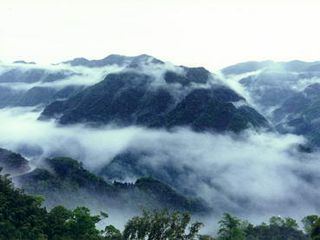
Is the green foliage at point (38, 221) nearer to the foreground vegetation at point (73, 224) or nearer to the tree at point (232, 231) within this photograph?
the foreground vegetation at point (73, 224)

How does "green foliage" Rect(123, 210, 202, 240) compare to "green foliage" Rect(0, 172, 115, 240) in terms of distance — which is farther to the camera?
"green foliage" Rect(123, 210, 202, 240)

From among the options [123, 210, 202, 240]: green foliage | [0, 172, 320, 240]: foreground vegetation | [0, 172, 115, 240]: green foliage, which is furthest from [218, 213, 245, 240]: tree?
[0, 172, 115, 240]: green foliage

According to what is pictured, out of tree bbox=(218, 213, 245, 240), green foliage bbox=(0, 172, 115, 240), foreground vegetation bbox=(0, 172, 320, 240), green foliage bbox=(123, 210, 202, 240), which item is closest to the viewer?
green foliage bbox=(0, 172, 115, 240)

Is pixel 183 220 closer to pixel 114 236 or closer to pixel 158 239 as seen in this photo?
pixel 158 239

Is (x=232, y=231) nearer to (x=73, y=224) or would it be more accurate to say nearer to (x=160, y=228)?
(x=160, y=228)

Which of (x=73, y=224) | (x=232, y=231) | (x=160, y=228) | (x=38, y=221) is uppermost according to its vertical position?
(x=232, y=231)

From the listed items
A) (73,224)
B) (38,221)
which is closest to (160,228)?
(73,224)

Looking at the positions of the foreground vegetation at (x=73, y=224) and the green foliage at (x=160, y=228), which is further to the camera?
the green foliage at (x=160, y=228)

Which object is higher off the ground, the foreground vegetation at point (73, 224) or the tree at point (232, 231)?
the tree at point (232, 231)

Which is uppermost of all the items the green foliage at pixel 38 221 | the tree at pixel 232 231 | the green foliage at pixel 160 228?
the tree at pixel 232 231

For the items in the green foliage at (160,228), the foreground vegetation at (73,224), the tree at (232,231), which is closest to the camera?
the foreground vegetation at (73,224)

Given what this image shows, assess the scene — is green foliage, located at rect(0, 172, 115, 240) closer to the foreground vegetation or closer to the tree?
the foreground vegetation

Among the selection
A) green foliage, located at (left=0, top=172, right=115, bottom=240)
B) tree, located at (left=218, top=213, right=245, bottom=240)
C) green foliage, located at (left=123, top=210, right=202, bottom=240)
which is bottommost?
green foliage, located at (left=0, top=172, right=115, bottom=240)

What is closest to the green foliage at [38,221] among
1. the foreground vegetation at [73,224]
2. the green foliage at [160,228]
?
the foreground vegetation at [73,224]
